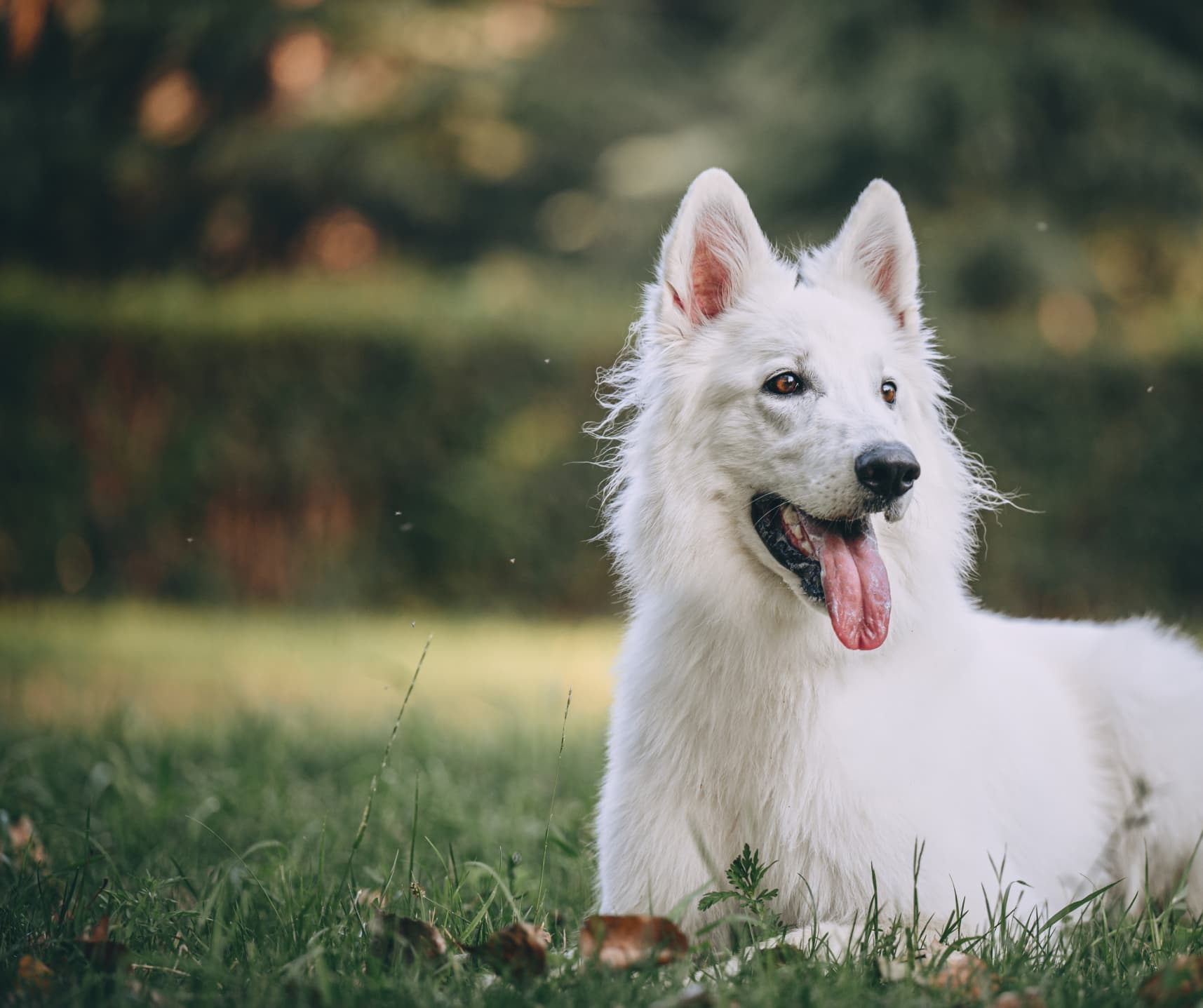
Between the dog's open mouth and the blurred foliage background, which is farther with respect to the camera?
the blurred foliage background

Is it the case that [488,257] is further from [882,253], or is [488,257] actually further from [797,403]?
[797,403]

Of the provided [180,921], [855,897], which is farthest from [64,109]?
[855,897]

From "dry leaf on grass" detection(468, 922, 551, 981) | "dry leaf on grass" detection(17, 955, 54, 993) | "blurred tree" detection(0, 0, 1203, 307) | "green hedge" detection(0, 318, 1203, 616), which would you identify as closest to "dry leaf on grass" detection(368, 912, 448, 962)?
"dry leaf on grass" detection(468, 922, 551, 981)

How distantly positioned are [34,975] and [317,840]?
5.69 feet

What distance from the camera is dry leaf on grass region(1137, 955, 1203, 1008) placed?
2.20 meters

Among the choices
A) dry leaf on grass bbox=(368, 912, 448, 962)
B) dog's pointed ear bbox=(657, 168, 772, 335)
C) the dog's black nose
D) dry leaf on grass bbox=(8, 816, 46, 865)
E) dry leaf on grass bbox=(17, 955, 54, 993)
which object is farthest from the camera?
dry leaf on grass bbox=(8, 816, 46, 865)

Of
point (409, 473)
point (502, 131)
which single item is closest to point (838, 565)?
point (409, 473)

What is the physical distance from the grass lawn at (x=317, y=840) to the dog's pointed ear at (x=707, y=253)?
4.85 feet

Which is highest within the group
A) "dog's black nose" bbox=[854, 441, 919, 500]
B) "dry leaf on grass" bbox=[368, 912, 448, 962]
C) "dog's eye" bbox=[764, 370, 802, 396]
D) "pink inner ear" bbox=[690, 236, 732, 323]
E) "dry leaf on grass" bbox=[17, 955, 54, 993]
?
"pink inner ear" bbox=[690, 236, 732, 323]

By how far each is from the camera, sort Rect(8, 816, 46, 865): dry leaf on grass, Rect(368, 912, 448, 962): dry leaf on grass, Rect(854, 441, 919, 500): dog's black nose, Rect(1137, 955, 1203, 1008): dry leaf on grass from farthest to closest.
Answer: Rect(8, 816, 46, 865): dry leaf on grass < Rect(854, 441, 919, 500): dog's black nose < Rect(368, 912, 448, 962): dry leaf on grass < Rect(1137, 955, 1203, 1008): dry leaf on grass

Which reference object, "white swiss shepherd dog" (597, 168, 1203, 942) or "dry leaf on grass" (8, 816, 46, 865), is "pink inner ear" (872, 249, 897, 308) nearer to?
"white swiss shepherd dog" (597, 168, 1203, 942)

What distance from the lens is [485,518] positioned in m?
10.9

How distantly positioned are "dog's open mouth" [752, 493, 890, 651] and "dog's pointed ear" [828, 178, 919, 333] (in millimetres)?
821

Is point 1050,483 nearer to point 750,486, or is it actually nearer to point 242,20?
point 750,486
